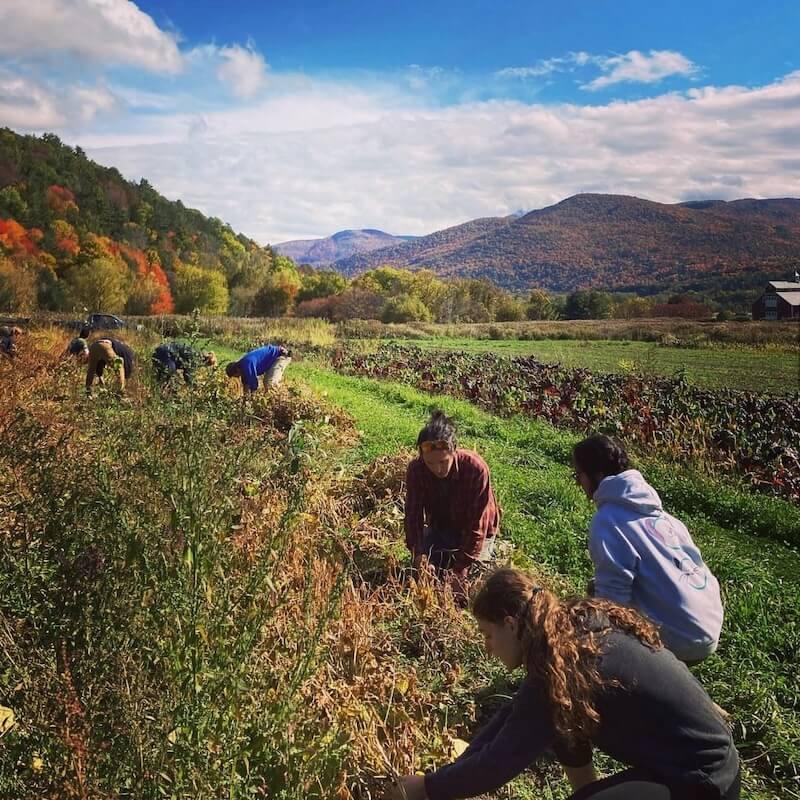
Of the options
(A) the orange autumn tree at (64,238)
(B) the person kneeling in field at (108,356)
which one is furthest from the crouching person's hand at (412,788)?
(A) the orange autumn tree at (64,238)

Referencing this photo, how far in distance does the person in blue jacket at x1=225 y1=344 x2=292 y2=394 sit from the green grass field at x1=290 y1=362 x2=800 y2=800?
120 cm

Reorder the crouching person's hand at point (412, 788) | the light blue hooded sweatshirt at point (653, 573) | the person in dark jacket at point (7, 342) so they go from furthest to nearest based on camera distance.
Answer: the person in dark jacket at point (7, 342) < the light blue hooded sweatshirt at point (653, 573) < the crouching person's hand at point (412, 788)

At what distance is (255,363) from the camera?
884 centimetres

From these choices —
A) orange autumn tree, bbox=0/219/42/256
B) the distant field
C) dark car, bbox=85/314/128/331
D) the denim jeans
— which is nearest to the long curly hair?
the denim jeans

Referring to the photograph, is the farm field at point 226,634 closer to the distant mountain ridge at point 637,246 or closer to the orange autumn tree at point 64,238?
the distant mountain ridge at point 637,246

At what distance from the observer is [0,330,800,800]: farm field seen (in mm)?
1807

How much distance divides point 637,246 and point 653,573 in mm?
53624

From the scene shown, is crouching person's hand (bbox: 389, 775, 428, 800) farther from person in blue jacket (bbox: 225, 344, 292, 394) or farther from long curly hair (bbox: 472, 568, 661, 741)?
person in blue jacket (bbox: 225, 344, 292, 394)

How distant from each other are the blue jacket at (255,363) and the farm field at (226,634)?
3614 millimetres

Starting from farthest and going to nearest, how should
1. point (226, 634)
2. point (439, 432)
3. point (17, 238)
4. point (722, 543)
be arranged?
point (17, 238), point (722, 543), point (439, 432), point (226, 634)

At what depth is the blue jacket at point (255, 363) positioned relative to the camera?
8578 millimetres

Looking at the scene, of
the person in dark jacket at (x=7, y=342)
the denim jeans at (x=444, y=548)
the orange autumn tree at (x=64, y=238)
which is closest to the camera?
the denim jeans at (x=444, y=548)

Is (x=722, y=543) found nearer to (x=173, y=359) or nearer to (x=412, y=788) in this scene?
(x=412, y=788)

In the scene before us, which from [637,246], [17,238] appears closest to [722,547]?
[637,246]
